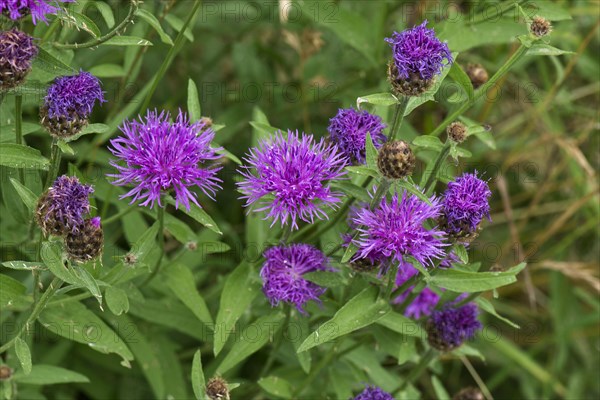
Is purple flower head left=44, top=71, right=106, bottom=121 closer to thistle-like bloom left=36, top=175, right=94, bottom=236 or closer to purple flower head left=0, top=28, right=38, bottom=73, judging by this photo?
purple flower head left=0, top=28, right=38, bottom=73

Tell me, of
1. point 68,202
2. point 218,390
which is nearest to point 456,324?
point 218,390

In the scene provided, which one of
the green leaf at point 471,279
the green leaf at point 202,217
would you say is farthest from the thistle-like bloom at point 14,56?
the green leaf at point 471,279

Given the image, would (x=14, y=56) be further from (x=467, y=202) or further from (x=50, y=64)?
(x=467, y=202)

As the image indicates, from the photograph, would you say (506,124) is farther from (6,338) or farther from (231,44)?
(6,338)

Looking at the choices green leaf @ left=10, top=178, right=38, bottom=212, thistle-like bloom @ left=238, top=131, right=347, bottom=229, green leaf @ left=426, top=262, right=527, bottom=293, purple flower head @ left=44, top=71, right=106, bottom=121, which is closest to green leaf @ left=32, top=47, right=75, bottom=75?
purple flower head @ left=44, top=71, right=106, bottom=121

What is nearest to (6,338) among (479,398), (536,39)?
(479,398)
